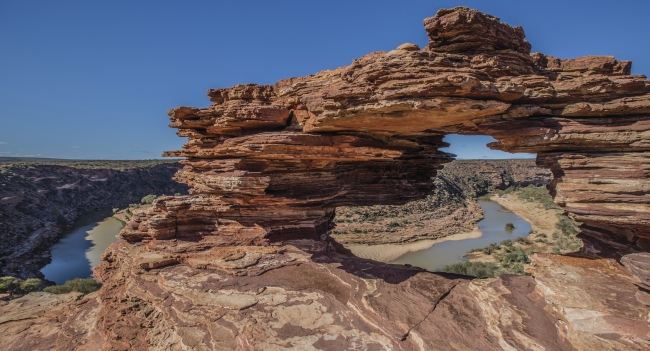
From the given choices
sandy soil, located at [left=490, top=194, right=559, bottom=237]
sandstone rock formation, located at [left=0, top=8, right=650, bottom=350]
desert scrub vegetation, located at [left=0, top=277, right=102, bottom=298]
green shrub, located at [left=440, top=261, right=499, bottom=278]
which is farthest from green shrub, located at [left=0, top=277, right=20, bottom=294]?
sandy soil, located at [left=490, top=194, right=559, bottom=237]

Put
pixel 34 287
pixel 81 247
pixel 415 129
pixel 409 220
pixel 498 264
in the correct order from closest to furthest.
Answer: pixel 415 129 < pixel 34 287 < pixel 498 264 < pixel 81 247 < pixel 409 220

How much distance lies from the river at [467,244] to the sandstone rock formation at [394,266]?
21838 millimetres

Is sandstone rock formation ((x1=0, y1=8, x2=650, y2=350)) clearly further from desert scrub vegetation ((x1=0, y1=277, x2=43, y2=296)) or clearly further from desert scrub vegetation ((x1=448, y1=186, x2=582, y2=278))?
desert scrub vegetation ((x1=448, y1=186, x2=582, y2=278))

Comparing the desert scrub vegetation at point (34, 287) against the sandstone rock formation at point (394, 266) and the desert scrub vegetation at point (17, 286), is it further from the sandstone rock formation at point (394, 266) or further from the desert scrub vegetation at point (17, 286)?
the sandstone rock formation at point (394, 266)

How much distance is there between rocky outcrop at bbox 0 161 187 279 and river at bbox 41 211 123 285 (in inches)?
46.6

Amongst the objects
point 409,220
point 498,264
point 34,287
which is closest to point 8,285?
point 34,287

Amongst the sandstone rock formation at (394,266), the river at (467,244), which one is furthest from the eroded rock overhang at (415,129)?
the river at (467,244)

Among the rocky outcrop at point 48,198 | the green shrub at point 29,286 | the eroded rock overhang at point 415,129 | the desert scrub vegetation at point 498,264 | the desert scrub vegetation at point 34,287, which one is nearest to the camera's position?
the eroded rock overhang at point 415,129

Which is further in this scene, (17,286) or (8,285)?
(17,286)

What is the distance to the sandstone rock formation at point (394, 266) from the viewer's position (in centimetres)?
806

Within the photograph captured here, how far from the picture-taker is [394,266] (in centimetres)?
1271

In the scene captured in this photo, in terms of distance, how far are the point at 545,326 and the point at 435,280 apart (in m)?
3.64

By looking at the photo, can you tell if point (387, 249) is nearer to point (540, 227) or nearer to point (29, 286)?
point (540, 227)

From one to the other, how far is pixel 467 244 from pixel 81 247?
52.2 m
